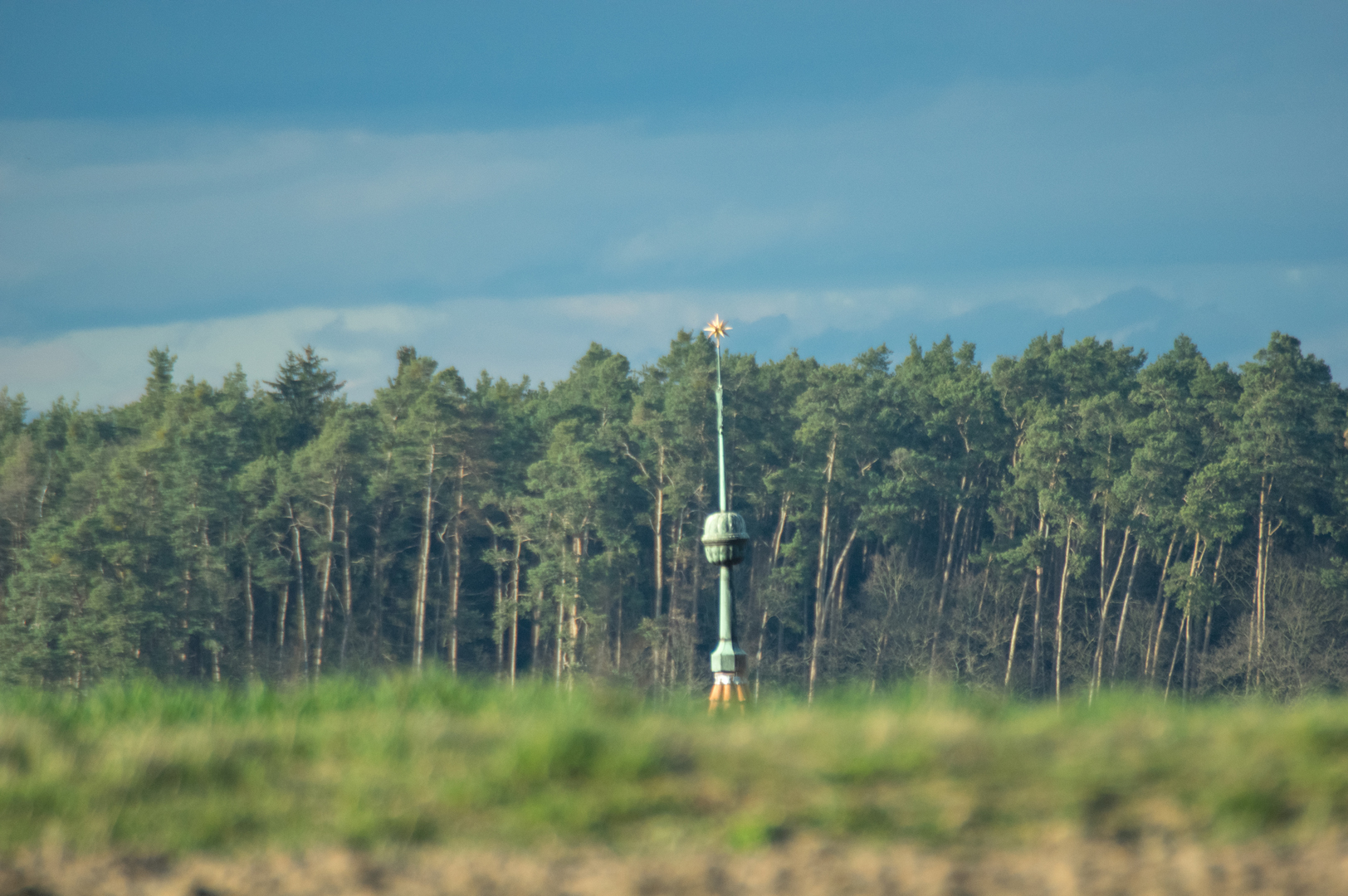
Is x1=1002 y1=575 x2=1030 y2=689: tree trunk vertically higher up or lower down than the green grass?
lower down

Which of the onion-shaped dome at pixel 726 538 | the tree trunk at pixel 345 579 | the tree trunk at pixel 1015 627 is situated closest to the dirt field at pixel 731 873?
the onion-shaped dome at pixel 726 538

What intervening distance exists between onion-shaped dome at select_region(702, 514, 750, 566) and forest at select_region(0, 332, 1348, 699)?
35936mm

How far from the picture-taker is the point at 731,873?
4703mm

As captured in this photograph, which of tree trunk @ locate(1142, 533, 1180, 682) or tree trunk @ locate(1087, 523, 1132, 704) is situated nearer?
tree trunk @ locate(1142, 533, 1180, 682)

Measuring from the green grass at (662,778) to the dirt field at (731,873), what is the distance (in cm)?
17

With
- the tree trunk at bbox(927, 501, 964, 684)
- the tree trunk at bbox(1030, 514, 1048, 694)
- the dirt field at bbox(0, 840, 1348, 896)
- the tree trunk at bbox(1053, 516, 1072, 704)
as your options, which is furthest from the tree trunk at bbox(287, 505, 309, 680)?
the dirt field at bbox(0, 840, 1348, 896)

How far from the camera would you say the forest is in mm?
54344

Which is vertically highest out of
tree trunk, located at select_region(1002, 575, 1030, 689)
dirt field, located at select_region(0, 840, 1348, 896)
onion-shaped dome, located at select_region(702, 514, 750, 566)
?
onion-shaped dome, located at select_region(702, 514, 750, 566)

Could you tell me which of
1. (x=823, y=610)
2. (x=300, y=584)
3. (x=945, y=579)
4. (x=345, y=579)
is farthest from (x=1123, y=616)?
(x=300, y=584)

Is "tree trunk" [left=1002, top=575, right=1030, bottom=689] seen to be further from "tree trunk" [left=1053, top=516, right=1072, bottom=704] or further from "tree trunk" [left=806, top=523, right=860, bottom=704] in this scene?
"tree trunk" [left=806, top=523, right=860, bottom=704]

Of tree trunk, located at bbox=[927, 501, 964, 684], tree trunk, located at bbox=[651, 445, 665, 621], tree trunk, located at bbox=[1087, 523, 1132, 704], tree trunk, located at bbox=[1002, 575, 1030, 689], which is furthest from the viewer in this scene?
tree trunk, located at bbox=[927, 501, 964, 684]

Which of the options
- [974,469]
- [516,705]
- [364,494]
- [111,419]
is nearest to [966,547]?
[974,469]

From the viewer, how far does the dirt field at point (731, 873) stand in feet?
14.9

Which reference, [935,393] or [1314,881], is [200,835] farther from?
[935,393]
